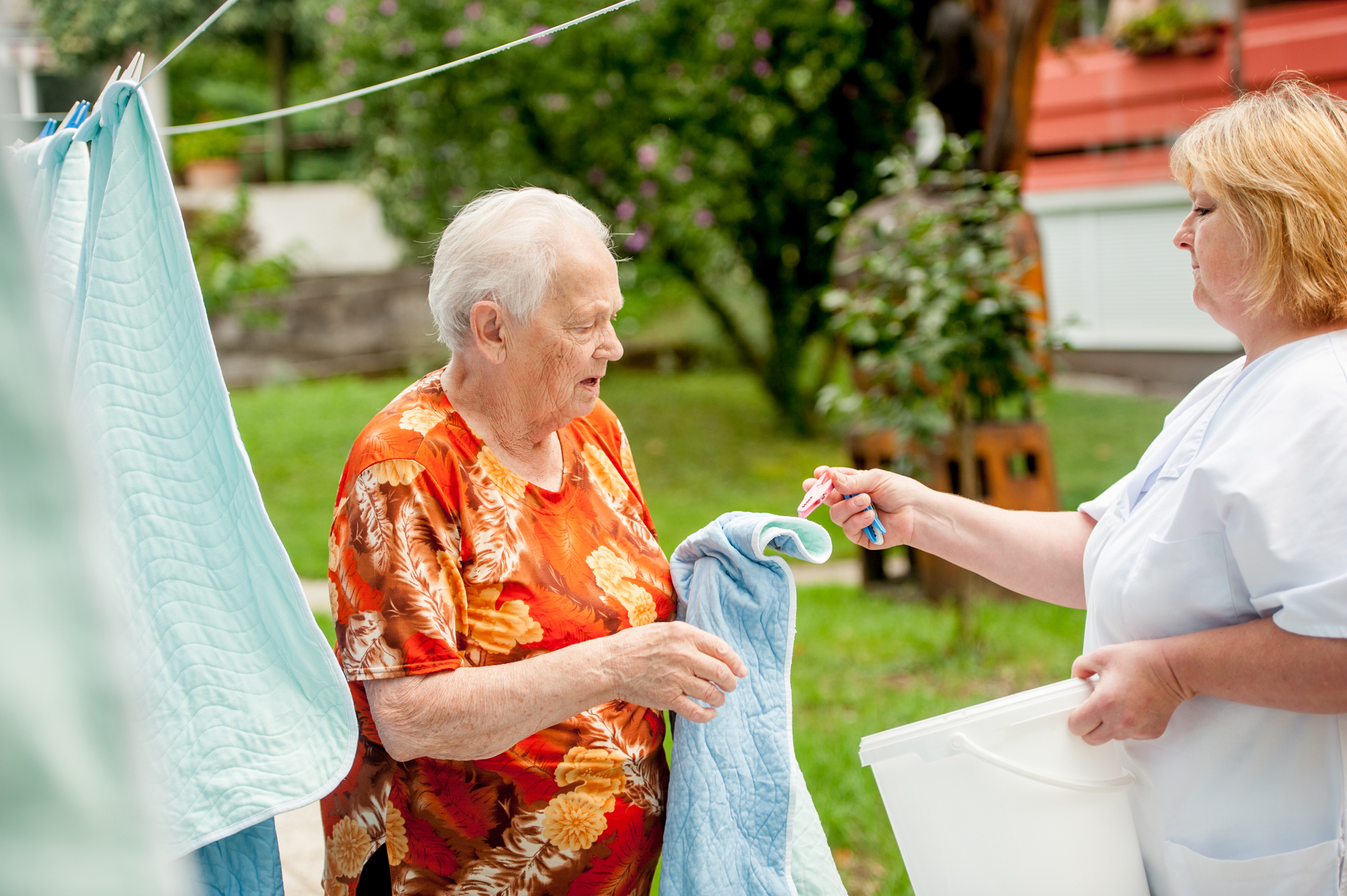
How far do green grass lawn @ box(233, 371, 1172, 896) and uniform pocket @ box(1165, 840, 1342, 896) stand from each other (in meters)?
1.34

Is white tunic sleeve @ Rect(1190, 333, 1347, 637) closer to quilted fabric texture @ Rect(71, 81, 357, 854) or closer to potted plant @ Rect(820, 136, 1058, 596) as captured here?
quilted fabric texture @ Rect(71, 81, 357, 854)

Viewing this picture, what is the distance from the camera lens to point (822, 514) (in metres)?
6.76

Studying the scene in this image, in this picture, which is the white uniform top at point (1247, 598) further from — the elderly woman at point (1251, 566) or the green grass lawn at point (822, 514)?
the green grass lawn at point (822, 514)

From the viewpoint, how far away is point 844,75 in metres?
8.70

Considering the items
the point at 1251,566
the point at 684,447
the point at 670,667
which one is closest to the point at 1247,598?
the point at 1251,566

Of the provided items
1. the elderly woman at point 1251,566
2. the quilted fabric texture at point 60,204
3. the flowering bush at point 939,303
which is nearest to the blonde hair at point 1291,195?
the elderly woman at point 1251,566

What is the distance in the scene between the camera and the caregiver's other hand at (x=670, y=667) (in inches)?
61.5

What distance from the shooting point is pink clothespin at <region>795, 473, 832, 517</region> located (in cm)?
183

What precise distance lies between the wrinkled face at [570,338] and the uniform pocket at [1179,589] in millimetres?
830

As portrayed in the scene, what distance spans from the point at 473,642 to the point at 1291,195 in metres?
1.26

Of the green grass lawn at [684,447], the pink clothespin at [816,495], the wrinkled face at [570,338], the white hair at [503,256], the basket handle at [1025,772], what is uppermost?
the white hair at [503,256]

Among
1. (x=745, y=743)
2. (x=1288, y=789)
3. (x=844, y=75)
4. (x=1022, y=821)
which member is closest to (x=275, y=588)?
(x=745, y=743)

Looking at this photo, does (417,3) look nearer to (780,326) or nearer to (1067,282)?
(780,326)

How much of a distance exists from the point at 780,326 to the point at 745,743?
748cm
